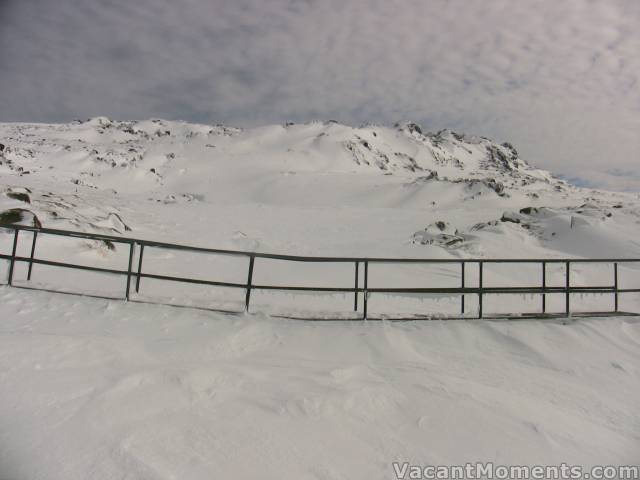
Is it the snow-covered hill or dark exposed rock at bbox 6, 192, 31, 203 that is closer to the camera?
dark exposed rock at bbox 6, 192, 31, 203

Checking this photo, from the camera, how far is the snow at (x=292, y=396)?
2486mm

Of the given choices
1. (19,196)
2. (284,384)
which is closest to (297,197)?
(19,196)

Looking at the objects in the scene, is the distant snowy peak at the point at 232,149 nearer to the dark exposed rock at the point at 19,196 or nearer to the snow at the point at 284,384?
the dark exposed rock at the point at 19,196

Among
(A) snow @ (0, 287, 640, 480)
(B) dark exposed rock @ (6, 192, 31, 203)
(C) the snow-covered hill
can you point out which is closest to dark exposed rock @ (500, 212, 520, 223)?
(C) the snow-covered hill

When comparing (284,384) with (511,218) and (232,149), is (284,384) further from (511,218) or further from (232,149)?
(232,149)

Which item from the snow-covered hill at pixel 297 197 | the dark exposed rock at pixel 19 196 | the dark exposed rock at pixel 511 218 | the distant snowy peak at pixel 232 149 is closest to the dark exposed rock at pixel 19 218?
the snow-covered hill at pixel 297 197

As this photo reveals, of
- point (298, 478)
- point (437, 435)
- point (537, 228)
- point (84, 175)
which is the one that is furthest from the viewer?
point (84, 175)

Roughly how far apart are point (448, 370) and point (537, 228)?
20.8 metres

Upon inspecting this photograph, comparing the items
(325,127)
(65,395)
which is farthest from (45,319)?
(325,127)

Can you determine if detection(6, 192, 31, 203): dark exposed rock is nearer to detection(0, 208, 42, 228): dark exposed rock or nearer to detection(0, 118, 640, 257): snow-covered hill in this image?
detection(0, 118, 640, 257): snow-covered hill

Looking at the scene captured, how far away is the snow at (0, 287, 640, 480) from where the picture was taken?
249cm

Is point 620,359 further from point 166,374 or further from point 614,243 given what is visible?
point 614,243

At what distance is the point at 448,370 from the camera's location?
399 cm

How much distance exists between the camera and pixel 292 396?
324 centimetres
